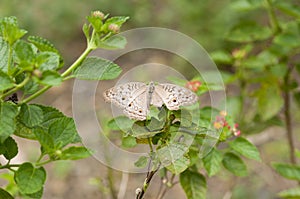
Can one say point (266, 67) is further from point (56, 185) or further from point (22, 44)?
point (56, 185)

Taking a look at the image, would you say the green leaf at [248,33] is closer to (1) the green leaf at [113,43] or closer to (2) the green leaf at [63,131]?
(1) the green leaf at [113,43]

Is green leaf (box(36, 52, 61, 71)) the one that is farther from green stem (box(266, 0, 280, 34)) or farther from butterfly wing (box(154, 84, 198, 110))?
green stem (box(266, 0, 280, 34))

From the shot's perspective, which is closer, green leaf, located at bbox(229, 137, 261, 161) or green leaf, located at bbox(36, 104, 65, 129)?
green leaf, located at bbox(36, 104, 65, 129)

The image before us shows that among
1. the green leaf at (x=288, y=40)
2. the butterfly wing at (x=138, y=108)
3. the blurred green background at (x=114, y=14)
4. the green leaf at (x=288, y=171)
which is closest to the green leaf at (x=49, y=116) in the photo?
the butterfly wing at (x=138, y=108)

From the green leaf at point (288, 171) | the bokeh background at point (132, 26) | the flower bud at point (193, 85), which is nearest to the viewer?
the flower bud at point (193, 85)

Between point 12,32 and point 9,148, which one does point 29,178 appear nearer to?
point 9,148

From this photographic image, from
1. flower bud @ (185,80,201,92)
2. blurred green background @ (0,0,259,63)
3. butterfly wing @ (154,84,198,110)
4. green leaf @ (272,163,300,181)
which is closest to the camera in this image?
butterfly wing @ (154,84,198,110)

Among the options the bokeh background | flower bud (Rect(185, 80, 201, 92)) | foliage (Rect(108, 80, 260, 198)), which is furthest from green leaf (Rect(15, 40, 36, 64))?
the bokeh background
